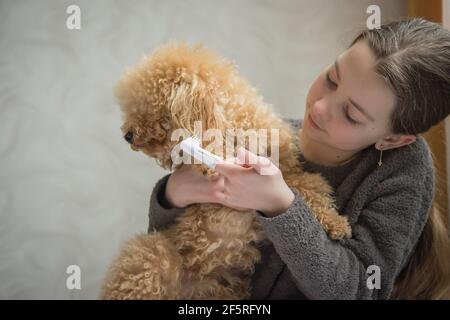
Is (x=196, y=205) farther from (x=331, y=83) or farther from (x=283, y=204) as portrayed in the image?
(x=331, y=83)

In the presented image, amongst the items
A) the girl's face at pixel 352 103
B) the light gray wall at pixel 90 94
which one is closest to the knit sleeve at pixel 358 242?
the girl's face at pixel 352 103

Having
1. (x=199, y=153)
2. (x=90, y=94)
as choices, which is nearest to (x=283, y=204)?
(x=199, y=153)

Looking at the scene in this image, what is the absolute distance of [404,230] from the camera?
856 mm

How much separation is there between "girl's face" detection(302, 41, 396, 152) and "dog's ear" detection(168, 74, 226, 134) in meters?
0.23

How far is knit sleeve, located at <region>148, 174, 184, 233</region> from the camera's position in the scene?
0.94 meters

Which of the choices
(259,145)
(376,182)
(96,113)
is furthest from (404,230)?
(96,113)

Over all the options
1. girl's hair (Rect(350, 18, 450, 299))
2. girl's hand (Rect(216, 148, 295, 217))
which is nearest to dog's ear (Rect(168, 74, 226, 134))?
girl's hand (Rect(216, 148, 295, 217))

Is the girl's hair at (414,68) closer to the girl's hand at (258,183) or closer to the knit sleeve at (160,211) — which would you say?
the girl's hand at (258,183)

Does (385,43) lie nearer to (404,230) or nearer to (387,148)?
(387,148)

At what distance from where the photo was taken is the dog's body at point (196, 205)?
837mm

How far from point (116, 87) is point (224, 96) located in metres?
0.27

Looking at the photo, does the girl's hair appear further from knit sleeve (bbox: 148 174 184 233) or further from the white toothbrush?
knit sleeve (bbox: 148 174 184 233)

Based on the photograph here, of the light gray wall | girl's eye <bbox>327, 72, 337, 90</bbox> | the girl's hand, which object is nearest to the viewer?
Answer: the girl's hand
